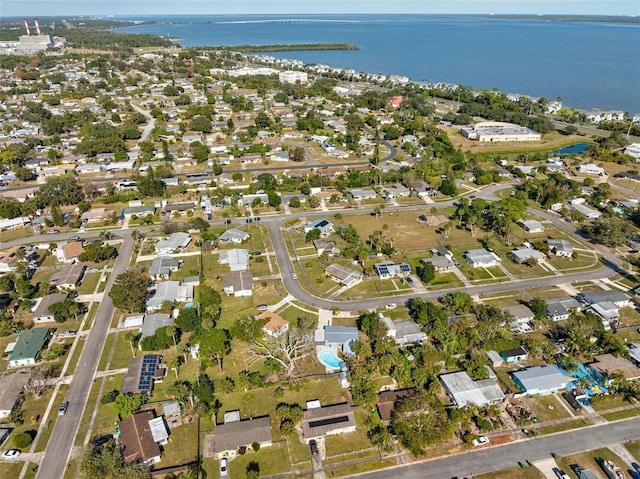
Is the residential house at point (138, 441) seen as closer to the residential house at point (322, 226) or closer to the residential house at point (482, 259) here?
the residential house at point (322, 226)

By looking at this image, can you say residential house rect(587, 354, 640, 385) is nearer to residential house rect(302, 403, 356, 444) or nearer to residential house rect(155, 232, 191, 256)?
residential house rect(302, 403, 356, 444)

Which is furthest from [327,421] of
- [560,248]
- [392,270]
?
[560,248]

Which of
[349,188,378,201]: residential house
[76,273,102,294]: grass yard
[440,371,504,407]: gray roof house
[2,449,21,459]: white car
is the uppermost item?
[349,188,378,201]: residential house

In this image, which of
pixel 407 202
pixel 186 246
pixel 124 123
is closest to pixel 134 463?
pixel 186 246

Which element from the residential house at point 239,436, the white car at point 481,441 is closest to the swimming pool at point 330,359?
the residential house at point 239,436

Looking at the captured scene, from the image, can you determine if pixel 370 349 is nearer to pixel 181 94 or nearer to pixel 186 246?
pixel 186 246

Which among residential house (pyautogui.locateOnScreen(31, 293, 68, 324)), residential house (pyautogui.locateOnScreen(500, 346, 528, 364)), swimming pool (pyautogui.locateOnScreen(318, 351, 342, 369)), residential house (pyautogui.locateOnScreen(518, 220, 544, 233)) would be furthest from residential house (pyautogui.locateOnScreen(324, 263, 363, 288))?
residential house (pyautogui.locateOnScreen(31, 293, 68, 324))
